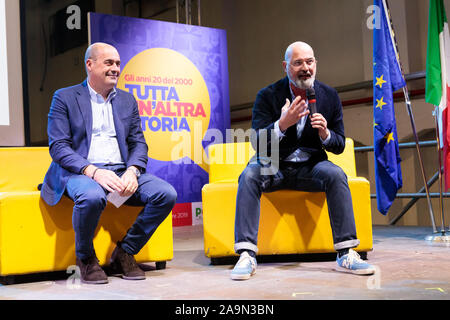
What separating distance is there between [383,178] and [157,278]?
1.92m

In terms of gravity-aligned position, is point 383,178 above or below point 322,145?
below

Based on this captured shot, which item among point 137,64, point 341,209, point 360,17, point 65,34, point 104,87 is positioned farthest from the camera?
point 65,34

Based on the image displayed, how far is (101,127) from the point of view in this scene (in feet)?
8.80

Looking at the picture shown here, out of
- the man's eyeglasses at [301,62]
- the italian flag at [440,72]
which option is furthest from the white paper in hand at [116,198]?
the italian flag at [440,72]

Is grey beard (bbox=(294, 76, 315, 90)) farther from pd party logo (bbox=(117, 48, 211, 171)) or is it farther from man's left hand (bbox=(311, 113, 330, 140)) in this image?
pd party logo (bbox=(117, 48, 211, 171))

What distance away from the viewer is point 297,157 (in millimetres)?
2744

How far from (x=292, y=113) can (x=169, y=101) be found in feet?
8.81

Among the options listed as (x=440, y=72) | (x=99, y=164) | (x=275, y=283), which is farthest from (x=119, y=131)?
(x=440, y=72)

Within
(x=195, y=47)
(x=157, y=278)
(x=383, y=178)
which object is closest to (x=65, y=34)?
(x=195, y=47)

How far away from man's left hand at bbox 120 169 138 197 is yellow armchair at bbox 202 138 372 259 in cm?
46

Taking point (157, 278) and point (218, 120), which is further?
point (218, 120)

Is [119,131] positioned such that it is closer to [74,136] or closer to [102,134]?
[102,134]

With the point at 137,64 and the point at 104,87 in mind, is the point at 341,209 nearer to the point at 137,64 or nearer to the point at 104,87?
the point at 104,87

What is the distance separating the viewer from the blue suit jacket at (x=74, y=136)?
2518 millimetres
